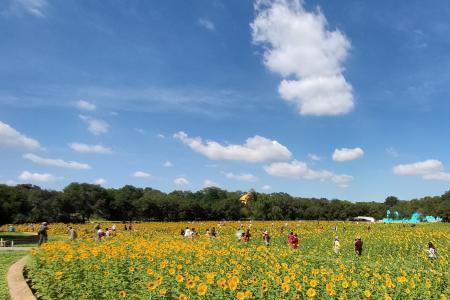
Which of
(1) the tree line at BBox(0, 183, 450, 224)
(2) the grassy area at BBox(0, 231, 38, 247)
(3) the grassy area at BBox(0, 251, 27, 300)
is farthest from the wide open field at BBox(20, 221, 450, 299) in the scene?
(1) the tree line at BBox(0, 183, 450, 224)

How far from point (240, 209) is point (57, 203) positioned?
4932cm

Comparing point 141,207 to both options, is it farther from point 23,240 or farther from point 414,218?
point 414,218

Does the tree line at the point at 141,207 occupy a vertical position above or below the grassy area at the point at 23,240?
above

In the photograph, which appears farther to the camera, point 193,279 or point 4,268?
point 4,268

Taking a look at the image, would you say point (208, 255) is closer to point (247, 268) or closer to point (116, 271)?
point (247, 268)

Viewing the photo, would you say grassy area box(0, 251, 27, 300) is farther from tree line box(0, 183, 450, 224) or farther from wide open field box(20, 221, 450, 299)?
tree line box(0, 183, 450, 224)

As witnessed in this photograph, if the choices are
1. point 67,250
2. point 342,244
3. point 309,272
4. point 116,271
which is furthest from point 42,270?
point 342,244

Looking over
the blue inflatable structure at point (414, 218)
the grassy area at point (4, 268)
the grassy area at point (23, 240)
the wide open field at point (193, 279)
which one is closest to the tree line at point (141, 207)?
the blue inflatable structure at point (414, 218)

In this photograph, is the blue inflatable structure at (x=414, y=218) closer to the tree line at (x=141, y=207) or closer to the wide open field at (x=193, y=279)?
the tree line at (x=141, y=207)

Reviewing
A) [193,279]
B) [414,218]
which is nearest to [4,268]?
[193,279]

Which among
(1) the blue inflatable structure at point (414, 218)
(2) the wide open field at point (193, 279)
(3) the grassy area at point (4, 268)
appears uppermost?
(1) the blue inflatable structure at point (414, 218)

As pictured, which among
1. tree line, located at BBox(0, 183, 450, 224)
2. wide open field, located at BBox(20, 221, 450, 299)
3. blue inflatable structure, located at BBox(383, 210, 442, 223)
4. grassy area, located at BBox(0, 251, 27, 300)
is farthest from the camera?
blue inflatable structure, located at BBox(383, 210, 442, 223)

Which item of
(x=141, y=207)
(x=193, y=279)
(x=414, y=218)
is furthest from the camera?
(x=414, y=218)

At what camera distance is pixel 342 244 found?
35875 mm
